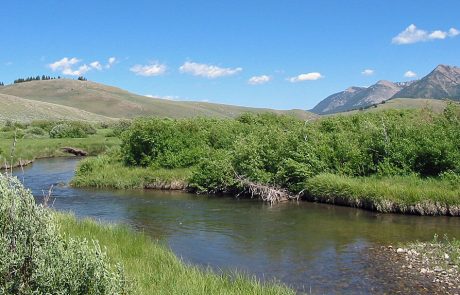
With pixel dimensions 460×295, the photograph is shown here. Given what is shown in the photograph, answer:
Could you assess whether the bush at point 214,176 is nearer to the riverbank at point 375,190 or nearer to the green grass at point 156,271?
the riverbank at point 375,190

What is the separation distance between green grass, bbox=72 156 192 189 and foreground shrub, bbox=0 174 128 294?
2477 cm

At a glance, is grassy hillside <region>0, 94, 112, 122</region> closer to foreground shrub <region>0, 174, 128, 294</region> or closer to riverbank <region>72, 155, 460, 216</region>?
riverbank <region>72, 155, 460, 216</region>

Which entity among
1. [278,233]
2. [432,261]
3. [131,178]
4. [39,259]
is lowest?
[278,233]

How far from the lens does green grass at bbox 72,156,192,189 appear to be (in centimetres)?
3206

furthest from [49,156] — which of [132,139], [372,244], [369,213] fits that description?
[372,244]

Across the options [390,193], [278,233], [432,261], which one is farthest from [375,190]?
[432,261]

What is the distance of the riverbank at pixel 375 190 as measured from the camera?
2152 cm

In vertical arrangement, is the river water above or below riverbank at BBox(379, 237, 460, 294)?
below

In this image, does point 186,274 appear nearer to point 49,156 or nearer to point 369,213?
point 369,213

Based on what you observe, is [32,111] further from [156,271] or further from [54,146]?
[156,271]

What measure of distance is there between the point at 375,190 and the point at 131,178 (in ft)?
54.3

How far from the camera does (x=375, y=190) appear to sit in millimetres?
Answer: 23391

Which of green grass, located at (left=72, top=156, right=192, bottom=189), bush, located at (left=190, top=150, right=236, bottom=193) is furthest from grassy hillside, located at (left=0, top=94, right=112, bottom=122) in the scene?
bush, located at (left=190, top=150, right=236, bottom=193)

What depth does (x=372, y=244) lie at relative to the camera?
1709 centimetres
